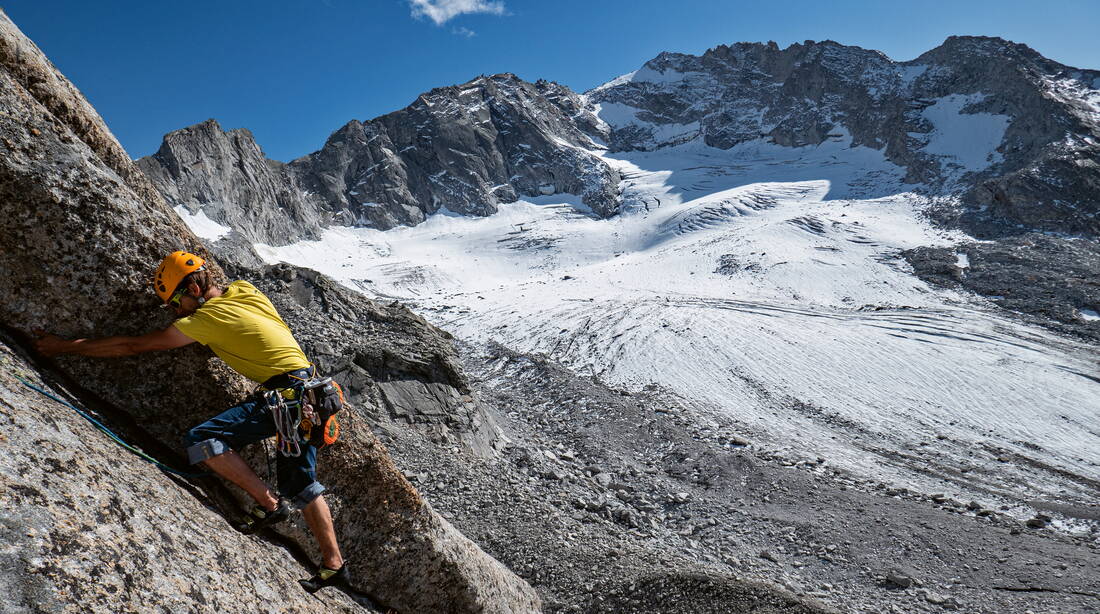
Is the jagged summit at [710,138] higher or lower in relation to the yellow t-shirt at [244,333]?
higher

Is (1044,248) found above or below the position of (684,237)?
below

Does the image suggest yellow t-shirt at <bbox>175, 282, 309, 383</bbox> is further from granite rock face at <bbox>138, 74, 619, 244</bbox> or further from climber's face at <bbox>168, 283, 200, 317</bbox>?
granite rock face at <bbox>138, 74, 619, 244</bbox>

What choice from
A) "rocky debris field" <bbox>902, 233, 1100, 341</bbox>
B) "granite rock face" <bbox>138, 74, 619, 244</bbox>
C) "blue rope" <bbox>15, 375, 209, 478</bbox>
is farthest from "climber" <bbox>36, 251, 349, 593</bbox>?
"granite rock face" <bbox>138, 74, 619, 244</bbox>

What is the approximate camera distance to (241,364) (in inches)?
185

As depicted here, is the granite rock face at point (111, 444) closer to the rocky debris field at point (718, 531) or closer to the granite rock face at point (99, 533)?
the granite rock face at point (99, 533)

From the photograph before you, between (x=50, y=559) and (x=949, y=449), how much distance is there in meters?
34.5

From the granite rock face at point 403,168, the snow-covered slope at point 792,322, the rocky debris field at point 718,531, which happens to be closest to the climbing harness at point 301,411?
the rocky debris field at point 718,531

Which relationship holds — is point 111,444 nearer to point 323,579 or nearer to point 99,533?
point 99,533

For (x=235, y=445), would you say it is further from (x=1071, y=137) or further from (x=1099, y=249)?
(x=1071, y=137)

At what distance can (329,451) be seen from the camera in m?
5.58

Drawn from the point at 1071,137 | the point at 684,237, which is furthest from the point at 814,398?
the point at 1071,137

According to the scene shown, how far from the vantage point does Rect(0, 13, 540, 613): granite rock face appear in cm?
314

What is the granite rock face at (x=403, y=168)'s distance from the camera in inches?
3698

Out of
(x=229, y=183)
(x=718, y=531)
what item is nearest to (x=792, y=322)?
(x=718, y=531)
